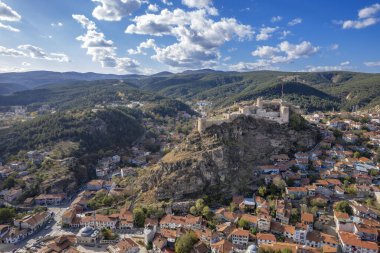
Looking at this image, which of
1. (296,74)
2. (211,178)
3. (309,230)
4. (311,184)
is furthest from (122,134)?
(296,74)

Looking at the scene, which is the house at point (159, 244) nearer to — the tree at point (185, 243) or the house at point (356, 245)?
the tree at point (185, 243)

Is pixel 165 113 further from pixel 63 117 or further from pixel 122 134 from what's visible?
pixel 63 117

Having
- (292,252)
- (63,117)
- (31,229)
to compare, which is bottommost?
(31,229)

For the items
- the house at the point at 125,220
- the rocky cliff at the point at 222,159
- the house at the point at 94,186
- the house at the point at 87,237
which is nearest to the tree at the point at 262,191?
the rocky cliff at the point at 222,159

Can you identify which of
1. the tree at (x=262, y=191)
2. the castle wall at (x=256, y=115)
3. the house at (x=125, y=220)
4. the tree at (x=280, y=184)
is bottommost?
the house at (x=125, y=220)

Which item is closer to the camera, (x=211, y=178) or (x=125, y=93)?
(x=211, y=178)

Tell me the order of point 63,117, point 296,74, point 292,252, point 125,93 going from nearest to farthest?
1. point 292,252
2. point 63,117
3. point 125,93
4. point 296,74
